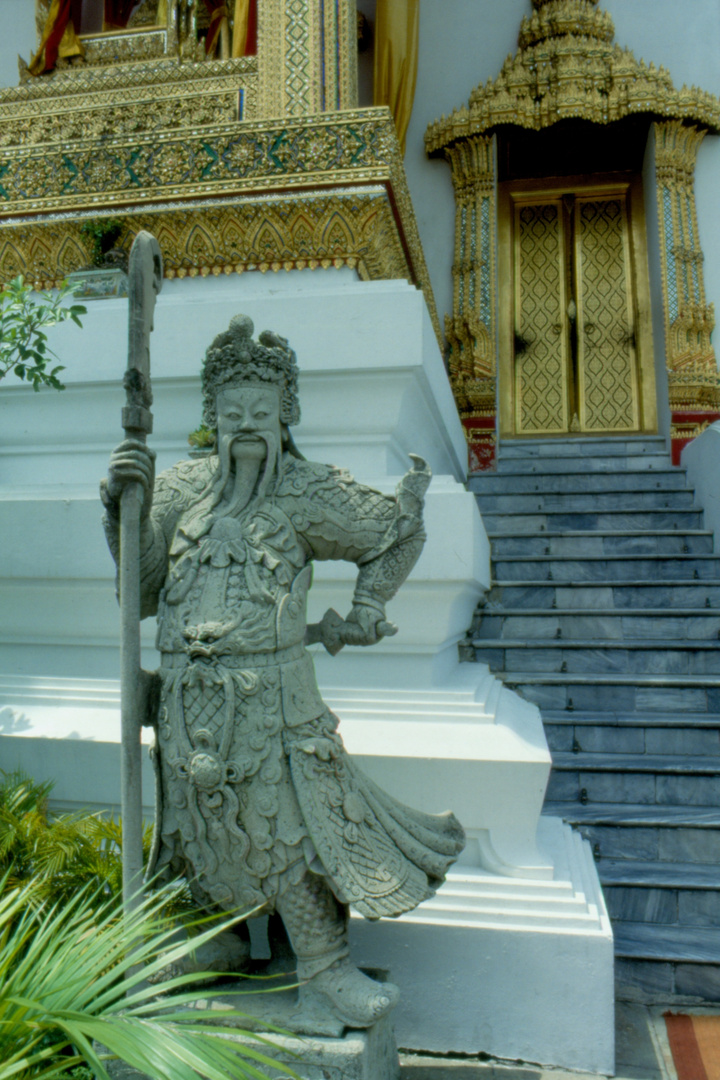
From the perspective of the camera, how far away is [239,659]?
5.92ft

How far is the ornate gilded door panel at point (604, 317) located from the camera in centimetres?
767

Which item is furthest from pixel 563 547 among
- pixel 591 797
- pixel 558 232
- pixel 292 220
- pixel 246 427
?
pixel 558 232

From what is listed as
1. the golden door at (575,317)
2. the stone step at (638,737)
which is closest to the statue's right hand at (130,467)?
the stone step at (638,737)

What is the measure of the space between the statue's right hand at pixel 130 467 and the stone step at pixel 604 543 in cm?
341

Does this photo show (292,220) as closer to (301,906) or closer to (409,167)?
(301,906)

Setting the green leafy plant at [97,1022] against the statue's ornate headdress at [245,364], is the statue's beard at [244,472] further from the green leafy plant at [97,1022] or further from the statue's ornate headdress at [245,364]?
the green leafy plant at [97,1022]

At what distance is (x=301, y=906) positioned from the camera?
5.94ft

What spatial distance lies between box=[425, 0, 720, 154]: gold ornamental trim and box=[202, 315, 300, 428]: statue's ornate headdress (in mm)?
6176

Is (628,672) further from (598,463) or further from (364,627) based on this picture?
(598,463)

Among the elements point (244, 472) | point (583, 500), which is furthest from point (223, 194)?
point (583, 500)

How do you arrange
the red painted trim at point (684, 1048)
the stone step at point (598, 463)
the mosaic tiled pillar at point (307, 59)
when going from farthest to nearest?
the stone step at point (598, 463) < the mosaic tiled pillar at point (307, 59) < the red painted trim at point (684, 1048)

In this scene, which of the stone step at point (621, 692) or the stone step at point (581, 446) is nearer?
the stone step at point (621, 692)

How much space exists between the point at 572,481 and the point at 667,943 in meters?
3.93

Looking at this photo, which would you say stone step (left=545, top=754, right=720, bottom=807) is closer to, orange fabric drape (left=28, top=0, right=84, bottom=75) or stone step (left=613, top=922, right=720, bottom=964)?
stone step (left=613, top=922, right=720, bottom=964)
